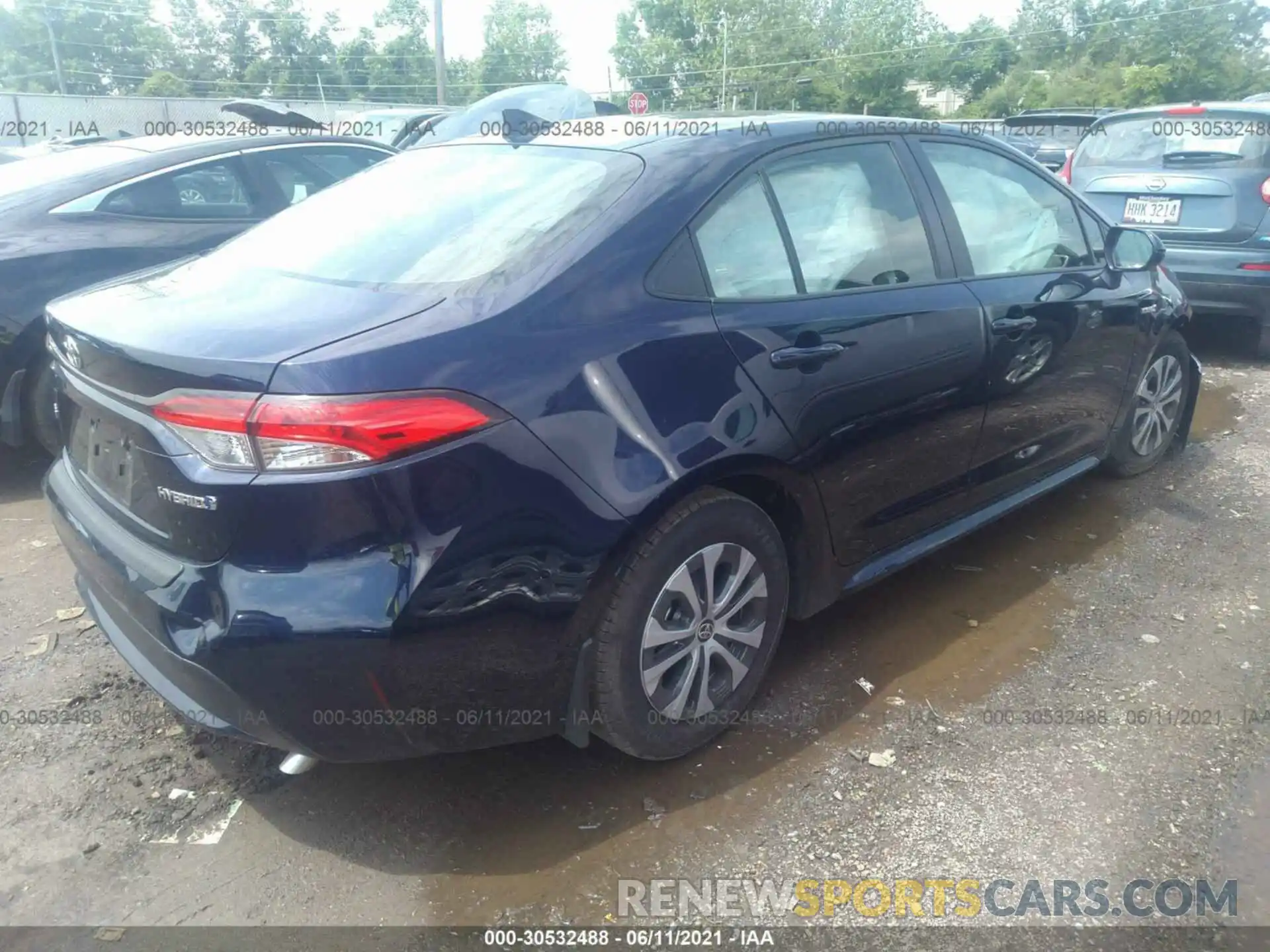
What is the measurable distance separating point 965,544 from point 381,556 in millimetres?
2786

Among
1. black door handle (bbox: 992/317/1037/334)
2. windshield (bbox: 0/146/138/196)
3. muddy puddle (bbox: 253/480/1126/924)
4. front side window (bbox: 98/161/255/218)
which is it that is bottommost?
muddy puddle (bbox: 253/480/1126/924)

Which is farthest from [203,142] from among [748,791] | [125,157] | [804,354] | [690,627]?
[748,791]

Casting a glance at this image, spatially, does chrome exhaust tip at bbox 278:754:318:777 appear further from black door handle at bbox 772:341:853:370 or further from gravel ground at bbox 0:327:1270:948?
black door handle at bbox 772:341:853:370

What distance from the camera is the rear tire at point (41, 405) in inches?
170

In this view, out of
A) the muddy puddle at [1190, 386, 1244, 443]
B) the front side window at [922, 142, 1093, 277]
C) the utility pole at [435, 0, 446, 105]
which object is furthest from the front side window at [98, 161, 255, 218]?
the utility pole at [435, 0, 446, 105]

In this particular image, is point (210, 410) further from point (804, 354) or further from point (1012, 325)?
point (1012, 325)

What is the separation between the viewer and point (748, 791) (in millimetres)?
2566

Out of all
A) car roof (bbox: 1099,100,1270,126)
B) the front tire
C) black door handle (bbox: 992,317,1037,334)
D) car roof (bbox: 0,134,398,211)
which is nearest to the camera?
the front tire

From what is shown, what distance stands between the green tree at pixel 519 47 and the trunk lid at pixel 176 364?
74619 millimetres

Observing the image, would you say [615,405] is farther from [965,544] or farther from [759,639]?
[965,544]

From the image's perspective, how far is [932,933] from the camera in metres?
2.15

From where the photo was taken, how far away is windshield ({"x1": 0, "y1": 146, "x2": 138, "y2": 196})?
4.60m

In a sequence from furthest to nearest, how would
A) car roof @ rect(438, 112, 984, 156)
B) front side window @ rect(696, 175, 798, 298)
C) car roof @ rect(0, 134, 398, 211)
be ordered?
car roof @ rect(0, 134, 398, 211) < car roof @ rect(438, 112, 984, 156) < front side window @ rect(696, 175, 798, 298)

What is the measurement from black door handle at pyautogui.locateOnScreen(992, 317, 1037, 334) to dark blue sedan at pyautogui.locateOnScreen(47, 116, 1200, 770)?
1.0 inches
